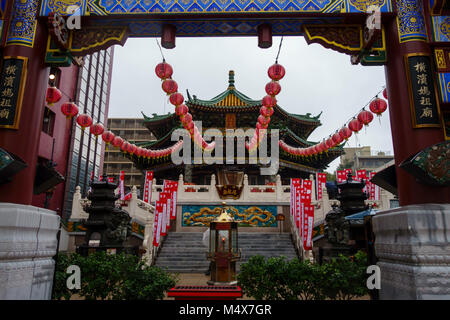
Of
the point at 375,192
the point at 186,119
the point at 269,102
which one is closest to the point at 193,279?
the point at 186,119

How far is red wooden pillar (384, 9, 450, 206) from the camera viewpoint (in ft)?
12.1

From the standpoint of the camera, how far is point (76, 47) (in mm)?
4629

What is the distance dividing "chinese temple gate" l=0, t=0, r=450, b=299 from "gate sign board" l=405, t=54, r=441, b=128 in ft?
0.04

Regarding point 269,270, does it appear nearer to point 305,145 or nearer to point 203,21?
point 203,21

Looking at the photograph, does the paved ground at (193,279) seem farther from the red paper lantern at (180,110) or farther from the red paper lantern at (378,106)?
the red paper lantern at (378,106)

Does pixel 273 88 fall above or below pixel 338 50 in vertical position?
above

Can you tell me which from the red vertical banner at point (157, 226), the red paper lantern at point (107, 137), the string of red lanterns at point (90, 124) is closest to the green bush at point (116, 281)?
the string of red lanterns at point (90, 124)

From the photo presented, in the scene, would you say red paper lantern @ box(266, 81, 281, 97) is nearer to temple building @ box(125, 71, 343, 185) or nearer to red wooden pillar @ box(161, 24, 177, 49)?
red wooden pillar @ box(161, 24, 177, 49)

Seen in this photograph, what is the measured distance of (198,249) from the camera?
14227mm

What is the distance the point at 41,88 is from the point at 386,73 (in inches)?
193

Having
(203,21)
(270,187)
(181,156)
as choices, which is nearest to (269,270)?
(203,21)

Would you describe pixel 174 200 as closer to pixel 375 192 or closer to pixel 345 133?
pixel 345 133

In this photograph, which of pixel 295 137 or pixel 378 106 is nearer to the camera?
pixel 378 106

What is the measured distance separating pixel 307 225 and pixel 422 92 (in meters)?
9.34
